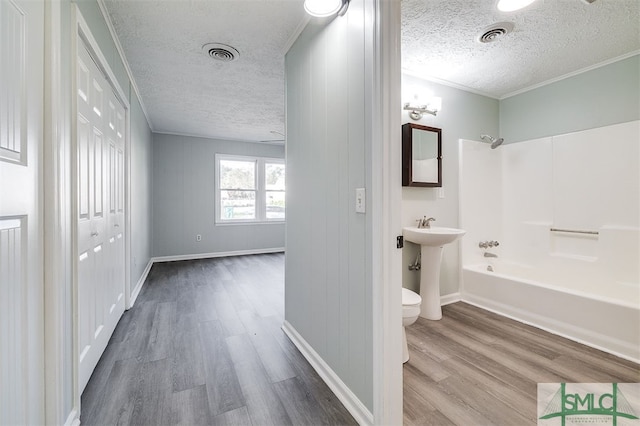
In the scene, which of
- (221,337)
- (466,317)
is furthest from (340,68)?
(466,317)

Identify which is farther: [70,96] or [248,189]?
[248,189]

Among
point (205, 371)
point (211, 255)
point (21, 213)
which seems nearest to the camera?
point (21, 213)

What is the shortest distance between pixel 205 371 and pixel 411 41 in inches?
113

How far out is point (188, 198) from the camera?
16.9ft

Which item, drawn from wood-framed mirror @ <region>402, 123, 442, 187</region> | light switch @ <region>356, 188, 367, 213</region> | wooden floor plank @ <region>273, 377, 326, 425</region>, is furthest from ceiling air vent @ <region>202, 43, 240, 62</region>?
wooden floor plank @ <region>273, 377, 326, 425</region>

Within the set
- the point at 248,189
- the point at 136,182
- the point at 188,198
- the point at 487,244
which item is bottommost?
the point at 487,244

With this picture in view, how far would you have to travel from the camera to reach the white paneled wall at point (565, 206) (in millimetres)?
2396

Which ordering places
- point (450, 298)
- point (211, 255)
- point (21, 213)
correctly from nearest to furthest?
point (21, 213) < point (450, 298) < point (211, 255)

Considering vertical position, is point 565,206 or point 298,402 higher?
point 565,206

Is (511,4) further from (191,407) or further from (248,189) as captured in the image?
(248,189)

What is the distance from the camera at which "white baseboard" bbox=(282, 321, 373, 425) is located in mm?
1331

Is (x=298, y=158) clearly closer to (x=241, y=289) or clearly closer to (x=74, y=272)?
(x=74, y=272)

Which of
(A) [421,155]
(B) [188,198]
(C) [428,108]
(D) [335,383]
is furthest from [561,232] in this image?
(B) [188,198]

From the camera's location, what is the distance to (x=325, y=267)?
1706 millimetres
